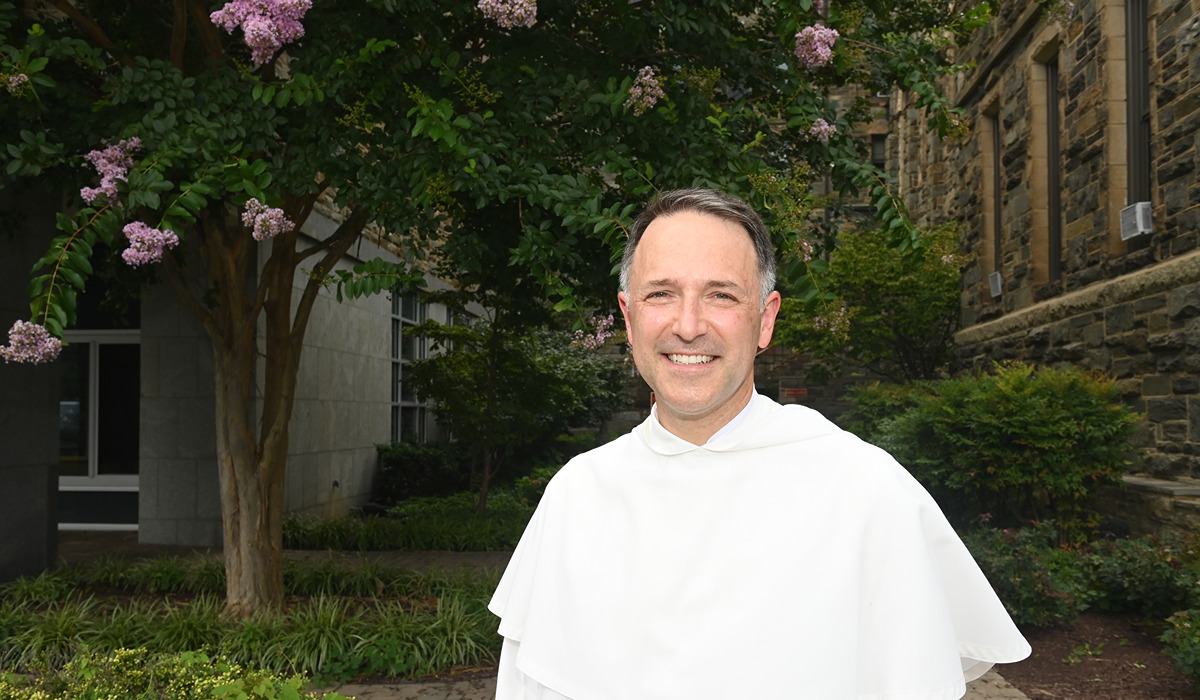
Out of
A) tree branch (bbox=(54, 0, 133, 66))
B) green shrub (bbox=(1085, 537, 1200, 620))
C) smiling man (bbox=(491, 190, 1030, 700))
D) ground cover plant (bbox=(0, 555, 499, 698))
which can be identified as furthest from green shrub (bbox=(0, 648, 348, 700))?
green shrub (bbox=(1085, 537, 1200, 620))

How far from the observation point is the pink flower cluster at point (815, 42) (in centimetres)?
559

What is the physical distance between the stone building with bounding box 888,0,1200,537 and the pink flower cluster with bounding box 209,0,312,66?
474 cm

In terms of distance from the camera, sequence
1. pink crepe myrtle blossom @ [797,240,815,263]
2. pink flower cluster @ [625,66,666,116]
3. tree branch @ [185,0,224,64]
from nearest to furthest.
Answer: pink crepe myrtle blossom @ [797,240,815,263] → pink flower cluster @ [625,66,666,116] → tree branch @ [185,0,224,64]

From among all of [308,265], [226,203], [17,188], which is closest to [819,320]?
[226,203]

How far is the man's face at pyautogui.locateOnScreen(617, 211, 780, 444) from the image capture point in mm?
2256

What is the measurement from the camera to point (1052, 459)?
873 cm

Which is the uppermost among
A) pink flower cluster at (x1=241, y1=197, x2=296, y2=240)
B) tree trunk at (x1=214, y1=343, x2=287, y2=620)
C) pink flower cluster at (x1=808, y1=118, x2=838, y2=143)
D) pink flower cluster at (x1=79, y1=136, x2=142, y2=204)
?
pink flower cluster at (x1=808, y1=118, x2=838, y2=143)

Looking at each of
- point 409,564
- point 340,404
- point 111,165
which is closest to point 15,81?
point 111,165

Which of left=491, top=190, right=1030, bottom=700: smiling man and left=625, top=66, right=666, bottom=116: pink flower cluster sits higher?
left=625, top=66, right=666, bottom=116: pink flower cluster

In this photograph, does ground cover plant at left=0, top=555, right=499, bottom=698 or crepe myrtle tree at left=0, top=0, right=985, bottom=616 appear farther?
ground cover plant at left=0, top=555, right=499, bottom=698

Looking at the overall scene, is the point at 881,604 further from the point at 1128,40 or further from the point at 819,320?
the point at 1128,40

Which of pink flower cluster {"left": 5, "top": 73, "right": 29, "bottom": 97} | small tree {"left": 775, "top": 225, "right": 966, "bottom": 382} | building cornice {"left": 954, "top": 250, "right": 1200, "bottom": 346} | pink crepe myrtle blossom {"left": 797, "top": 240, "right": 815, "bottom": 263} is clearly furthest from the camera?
small tree {"left": 775, "top": 225, "right": 966, "bottom": 382}

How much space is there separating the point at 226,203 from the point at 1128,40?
26.5ft

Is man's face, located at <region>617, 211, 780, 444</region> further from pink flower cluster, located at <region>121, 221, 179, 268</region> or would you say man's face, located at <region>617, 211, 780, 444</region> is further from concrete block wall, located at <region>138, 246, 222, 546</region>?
concrete block wall, located at <region>138, 246, 222, 546</region>
